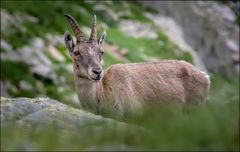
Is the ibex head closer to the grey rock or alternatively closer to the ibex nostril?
the ibex nostril

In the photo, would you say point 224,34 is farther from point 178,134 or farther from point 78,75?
point 178,134

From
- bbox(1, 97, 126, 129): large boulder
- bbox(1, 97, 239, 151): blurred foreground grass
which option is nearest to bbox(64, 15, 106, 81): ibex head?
bbox(1, 97, 126, 129): large boulder

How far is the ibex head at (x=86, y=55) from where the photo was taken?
16.5 meters

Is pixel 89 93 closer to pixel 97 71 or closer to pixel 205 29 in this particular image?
pixel 97 71

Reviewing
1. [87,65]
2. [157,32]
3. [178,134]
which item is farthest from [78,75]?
[157,32]

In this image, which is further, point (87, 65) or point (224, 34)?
point (224, 34)

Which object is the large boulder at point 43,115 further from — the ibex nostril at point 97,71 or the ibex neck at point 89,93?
the ibex nostril at point 97,71

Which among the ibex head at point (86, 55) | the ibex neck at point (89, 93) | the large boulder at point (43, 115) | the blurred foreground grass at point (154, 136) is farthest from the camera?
the ibex head at point (86, 55)

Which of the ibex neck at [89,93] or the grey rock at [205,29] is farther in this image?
the grey rock at [205,29]

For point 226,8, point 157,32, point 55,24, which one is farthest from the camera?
point 226,8

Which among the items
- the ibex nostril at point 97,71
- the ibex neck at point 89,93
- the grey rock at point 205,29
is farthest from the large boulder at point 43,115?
the grey rock at point 205,29

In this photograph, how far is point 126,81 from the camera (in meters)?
17.4

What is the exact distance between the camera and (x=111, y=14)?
161 ft

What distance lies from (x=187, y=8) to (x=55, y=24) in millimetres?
13375
